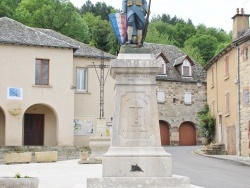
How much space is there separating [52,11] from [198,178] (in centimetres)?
4396

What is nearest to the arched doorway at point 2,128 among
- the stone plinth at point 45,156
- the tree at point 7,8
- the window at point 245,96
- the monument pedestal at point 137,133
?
the stone plinth at point 45,156

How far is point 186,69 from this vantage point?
5134 cm

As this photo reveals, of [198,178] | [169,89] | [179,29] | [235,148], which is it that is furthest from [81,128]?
[179,29]

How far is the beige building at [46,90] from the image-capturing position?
33625mm

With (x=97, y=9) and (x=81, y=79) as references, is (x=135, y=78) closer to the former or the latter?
(x=81, y=79)

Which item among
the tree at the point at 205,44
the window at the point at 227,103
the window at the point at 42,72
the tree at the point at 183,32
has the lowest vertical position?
the window at the point at 227,103

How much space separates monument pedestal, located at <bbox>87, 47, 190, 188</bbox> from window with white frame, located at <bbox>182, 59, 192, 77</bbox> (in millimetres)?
40726

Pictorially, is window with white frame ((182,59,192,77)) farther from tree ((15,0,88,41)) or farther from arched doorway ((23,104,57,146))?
arched doorway ((23,104,57,146))

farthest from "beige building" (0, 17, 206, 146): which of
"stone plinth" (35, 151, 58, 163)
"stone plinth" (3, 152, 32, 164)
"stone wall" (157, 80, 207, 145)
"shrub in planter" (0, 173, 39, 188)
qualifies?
"shrub in planter" (0, 173, 39, 188)

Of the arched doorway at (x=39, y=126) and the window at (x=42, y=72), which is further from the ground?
the window at (x=42, y=72)

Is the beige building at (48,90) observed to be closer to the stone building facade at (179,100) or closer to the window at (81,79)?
the window at (81,79)

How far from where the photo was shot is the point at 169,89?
50.2 metres

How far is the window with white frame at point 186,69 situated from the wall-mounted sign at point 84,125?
16817 mm

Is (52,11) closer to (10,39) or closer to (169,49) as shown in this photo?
(169,49)
